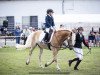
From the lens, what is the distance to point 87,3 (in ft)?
148

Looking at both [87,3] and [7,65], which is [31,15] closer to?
[87,3]

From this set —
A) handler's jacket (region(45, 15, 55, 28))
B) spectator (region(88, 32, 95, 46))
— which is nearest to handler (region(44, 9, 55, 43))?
handler's jacket (region(45, 15, 55, 28))

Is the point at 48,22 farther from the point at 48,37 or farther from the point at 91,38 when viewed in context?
the point at 91,38

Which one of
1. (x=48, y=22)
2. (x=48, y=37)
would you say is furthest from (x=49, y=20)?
(x=48, y=37)

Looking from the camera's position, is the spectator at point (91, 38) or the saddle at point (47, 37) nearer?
the saddle at point (47, 37)

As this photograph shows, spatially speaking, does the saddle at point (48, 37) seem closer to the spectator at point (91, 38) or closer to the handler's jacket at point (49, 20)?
the handler's jacket at point (49, 20)

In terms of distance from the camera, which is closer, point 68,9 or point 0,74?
point 0,74

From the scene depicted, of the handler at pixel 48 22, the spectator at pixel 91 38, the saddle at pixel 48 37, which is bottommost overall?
the spectator at pixel 91 38

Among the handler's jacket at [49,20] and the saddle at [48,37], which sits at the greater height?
the handler's jacket at [49,20]

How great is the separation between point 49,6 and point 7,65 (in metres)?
27.0

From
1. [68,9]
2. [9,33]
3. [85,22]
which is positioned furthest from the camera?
[68,9]

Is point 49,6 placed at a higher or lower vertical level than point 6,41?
higher

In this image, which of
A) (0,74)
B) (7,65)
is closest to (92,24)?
(7,65)

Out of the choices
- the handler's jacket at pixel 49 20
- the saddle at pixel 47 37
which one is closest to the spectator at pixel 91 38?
the saddle at pixel 47 37
